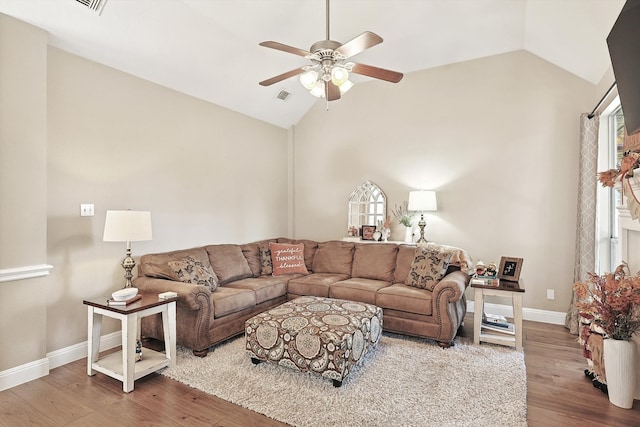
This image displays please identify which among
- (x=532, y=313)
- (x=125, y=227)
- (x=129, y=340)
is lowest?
(x=532, y=313)

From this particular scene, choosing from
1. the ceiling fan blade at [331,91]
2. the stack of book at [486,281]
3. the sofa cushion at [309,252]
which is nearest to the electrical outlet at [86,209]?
the ceiling fan blade at [331,91]

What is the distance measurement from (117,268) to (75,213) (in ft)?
2.18

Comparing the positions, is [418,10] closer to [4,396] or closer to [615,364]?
[615,364]

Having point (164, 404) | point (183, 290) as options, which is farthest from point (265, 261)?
point (164, 404)

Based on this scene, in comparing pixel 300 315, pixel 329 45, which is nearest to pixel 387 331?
pixel 300 315

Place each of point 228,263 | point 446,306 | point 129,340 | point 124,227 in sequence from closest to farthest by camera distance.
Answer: point 129,340 < point 124,227 < point 446,306 < point 228,263

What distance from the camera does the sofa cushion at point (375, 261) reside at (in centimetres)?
427

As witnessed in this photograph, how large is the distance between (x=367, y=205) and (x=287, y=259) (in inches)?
58.0

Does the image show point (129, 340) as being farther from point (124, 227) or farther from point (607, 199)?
point (607, 199)

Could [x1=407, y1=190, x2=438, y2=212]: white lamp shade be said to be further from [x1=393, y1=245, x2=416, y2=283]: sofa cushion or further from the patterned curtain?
the patterned curtain

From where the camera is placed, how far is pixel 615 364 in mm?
2350

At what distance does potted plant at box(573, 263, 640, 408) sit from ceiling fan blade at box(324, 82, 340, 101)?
2426 millimetres

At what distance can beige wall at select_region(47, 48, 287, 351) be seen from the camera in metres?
3.01

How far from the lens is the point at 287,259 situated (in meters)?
4.61
